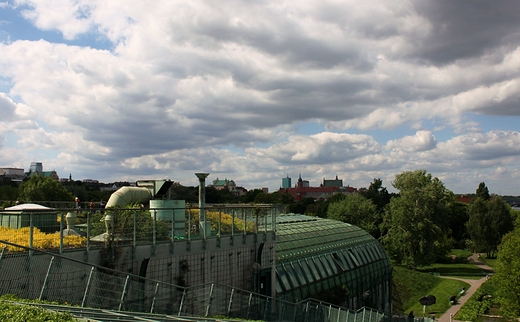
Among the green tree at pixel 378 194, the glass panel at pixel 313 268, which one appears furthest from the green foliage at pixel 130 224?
the green tree at pixel 378 194

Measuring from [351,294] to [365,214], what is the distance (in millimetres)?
46644

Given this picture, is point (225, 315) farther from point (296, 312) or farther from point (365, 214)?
point (365, 214)

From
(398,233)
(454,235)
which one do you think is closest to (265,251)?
(398,233)

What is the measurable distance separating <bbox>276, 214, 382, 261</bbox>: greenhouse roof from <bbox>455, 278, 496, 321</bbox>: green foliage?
11294 millimetres

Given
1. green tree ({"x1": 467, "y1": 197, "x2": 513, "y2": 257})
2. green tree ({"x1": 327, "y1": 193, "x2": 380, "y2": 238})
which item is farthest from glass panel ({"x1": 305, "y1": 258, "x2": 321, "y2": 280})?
green tree ({"x1": 467, "y1": 197, "x2": 513, "y2": 257})

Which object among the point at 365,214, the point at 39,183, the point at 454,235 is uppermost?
the point at 39,183

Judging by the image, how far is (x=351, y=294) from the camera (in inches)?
1340

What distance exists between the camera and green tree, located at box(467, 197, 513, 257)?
275ft

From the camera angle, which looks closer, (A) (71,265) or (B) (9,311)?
(B) (9,311)

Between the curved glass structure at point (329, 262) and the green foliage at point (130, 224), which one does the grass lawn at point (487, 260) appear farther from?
the green foliage at point (130, 224)

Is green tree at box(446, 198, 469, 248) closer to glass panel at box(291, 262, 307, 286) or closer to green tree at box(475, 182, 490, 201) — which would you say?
green tree at box(475, 182, 490, 201)

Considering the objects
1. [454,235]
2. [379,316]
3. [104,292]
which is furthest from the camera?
[454,235]

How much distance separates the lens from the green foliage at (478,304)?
1676 inches

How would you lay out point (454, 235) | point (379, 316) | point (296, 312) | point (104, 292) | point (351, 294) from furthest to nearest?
1. point (454, 235)
2. point (351, 294)
3. point (379, 316)
4. point (296, 312)
5. point (104, 292)
